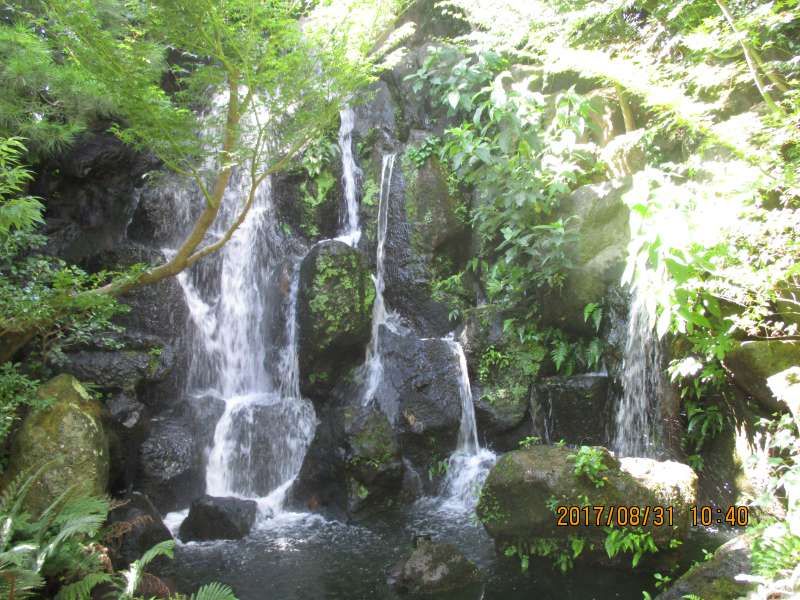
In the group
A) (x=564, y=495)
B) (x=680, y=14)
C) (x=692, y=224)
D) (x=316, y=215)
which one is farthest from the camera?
(x=316, y=215)

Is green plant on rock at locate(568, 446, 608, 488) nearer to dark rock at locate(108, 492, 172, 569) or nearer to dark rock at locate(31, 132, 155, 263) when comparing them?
dark rock at locate(108, 492, 172, 569)

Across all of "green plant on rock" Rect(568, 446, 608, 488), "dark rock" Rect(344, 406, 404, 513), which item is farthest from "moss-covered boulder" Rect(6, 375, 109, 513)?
"green plant on rock" Rect(568, 446, 608, 488)

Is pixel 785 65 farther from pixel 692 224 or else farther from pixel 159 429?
pixel 159 429

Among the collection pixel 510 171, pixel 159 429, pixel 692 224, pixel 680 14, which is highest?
pixel 680 14

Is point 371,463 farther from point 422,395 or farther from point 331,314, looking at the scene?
point 331,314

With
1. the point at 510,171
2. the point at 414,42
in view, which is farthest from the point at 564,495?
the point at 414,42

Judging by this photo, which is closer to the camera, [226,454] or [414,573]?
[414,573]

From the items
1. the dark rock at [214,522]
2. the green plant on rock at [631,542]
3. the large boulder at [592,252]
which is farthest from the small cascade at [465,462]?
the dark rock at [214,522]

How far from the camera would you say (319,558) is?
619 centimetres

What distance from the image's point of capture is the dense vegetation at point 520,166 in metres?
4.65

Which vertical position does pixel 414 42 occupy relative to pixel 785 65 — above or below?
above

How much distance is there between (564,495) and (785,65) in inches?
215

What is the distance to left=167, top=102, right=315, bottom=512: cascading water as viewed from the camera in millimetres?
8648

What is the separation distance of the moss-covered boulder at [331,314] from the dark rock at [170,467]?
7.30ft
